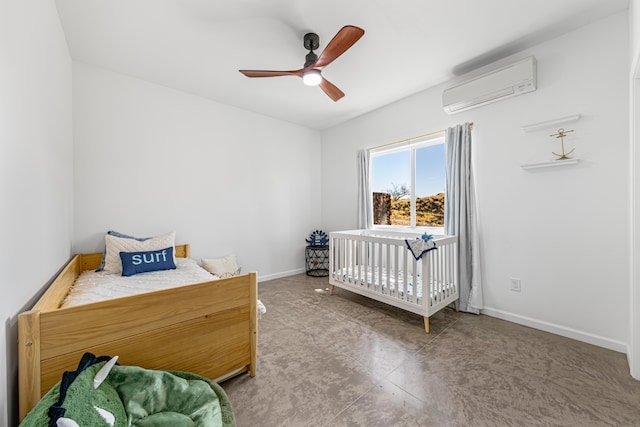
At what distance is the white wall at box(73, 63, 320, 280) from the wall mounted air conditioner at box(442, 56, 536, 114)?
246 cm

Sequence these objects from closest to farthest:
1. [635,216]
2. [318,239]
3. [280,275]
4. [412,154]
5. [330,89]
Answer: [635,216], [330,89], [412,154], [280,275], [318,239]

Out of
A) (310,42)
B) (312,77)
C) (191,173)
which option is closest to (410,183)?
(312,77)

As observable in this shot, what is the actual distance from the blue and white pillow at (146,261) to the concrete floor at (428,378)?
3.74 ft

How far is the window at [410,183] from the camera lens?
3.13m

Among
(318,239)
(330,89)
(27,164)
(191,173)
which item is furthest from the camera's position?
(318,239)

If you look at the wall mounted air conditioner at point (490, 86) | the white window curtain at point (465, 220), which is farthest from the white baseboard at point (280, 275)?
the wall mounted air conditioner at point (490, 86)

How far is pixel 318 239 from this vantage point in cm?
447

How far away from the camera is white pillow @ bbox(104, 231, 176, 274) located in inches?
93.2

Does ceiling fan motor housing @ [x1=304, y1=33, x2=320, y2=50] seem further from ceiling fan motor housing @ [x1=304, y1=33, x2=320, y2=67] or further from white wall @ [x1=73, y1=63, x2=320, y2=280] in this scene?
white wall @ [x1=73, y1=63, x2=320, y2=280]

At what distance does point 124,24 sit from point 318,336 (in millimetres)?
2982

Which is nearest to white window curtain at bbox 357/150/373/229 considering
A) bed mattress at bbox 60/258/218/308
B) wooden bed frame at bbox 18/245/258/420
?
bed mattress at bbox 60/258/218/308

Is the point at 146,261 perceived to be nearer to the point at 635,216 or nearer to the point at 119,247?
the point at 119,247

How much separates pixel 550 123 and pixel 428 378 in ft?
7.53

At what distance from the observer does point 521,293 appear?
94.9 inches
